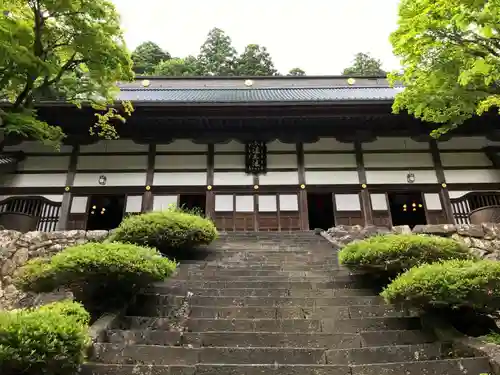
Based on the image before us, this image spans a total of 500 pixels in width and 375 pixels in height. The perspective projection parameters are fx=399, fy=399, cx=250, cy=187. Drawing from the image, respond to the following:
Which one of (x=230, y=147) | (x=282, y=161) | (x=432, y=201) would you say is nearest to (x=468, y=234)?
(x=432, y=201)

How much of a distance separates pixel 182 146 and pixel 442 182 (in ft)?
30.5

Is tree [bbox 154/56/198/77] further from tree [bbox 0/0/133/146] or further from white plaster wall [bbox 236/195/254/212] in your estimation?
tree [bbox 0/0/133/146]

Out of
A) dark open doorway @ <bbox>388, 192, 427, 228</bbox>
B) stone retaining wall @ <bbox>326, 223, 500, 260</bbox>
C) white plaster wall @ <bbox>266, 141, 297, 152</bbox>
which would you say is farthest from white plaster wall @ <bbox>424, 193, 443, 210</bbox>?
white plaster wall @ <bbox>266, 141, 297, 152</bbox>

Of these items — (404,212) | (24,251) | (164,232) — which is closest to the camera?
(164,232)

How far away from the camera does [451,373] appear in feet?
13.0

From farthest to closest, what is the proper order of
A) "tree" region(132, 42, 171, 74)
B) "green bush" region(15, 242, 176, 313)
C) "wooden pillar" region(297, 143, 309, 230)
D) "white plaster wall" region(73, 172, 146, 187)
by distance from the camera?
"tree" region(132, 42, 171, 74) < "white plaster wall" region(73, 172, 146, 187) < "wooden pillar" region(297, 143, 309, 230) < "green bush" region(15, 242, 176, 313)

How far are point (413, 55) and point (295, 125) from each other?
7.06 m

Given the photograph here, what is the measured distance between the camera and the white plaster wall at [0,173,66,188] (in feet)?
44.8

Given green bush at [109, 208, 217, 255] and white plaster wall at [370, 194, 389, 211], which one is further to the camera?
white plaster wall at [370, 194, 389, 211]

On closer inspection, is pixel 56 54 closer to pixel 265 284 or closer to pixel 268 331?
pixel 265 284

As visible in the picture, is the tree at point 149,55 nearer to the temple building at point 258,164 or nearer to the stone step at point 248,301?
the temple building at point 258,164

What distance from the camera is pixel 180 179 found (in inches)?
557

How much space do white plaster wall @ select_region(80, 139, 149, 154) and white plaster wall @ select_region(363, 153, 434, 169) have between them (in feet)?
26.7

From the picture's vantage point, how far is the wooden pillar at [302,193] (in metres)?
13.5
